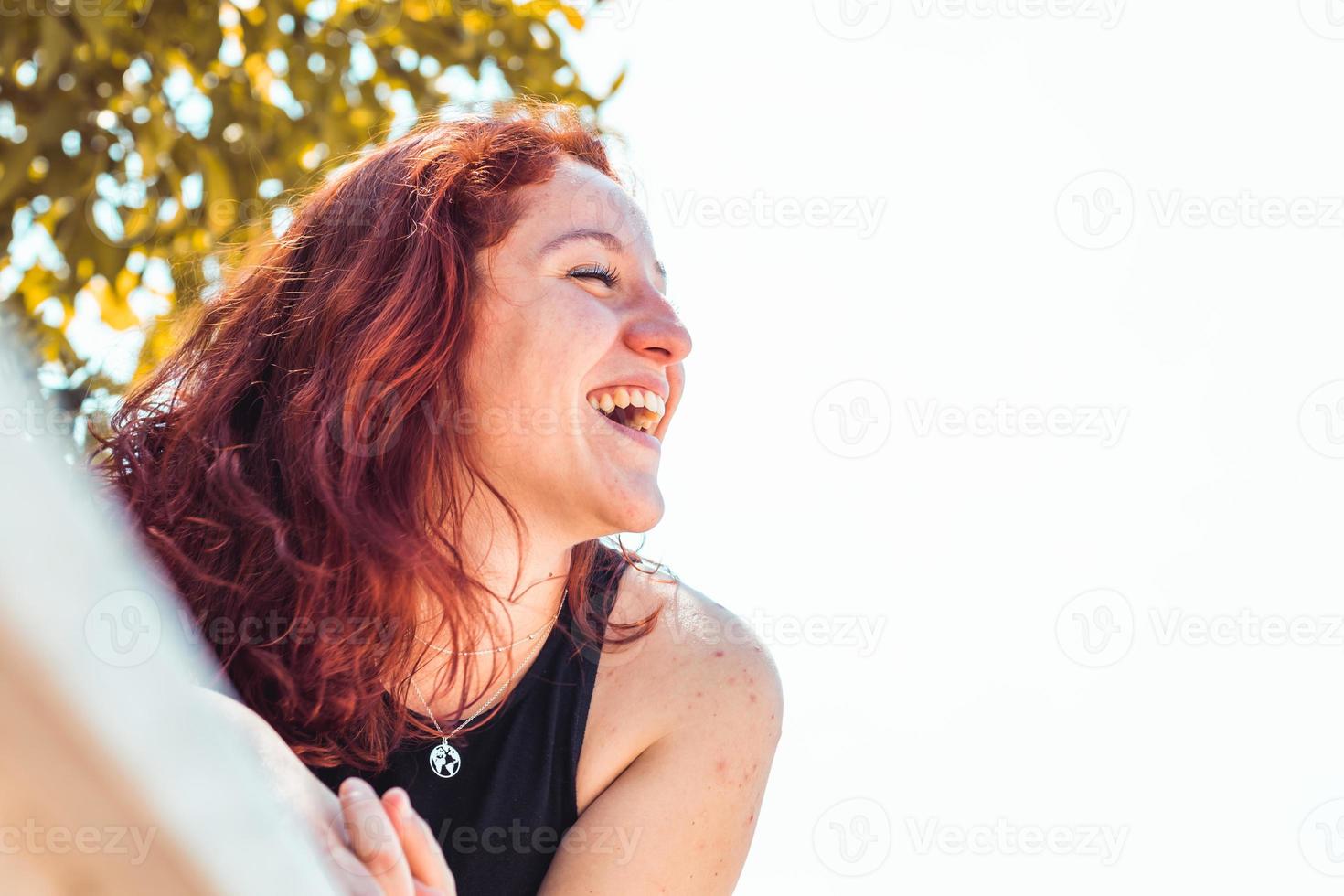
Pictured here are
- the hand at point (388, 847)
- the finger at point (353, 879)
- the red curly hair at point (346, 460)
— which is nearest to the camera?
the finger at point (353, 879)

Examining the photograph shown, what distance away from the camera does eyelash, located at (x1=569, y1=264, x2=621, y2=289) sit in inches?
74.1

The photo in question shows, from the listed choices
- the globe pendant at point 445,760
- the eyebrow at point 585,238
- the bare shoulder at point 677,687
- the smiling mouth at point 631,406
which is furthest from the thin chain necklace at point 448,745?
the eyebrow at point 585,238

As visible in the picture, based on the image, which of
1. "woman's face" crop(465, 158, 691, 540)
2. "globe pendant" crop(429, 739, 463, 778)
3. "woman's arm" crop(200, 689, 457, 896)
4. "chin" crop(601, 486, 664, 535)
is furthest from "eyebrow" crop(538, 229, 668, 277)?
"woman's arm" crop(200, 689, 457, 896)

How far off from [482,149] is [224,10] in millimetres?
833

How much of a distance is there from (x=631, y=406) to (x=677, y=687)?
43 cm

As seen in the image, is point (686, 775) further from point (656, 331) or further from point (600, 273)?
point (600, 273)

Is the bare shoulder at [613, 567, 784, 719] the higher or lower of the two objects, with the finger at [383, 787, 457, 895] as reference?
higher

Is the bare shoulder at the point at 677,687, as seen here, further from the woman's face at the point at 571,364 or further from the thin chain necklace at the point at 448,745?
the woman's face at the point at 571,364

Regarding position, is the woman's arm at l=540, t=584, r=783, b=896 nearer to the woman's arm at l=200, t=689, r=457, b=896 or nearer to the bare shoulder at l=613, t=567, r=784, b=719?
the bare shoulder at l=613, t=567, r=784, b=719

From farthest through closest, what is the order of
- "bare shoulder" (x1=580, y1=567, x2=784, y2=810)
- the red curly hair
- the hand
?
"bare shoulder" (x1=580, y1=567, x2=784, y2=810) < the red curly hair < the hand

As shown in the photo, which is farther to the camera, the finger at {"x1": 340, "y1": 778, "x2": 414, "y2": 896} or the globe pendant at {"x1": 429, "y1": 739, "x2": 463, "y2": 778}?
the globe pendant at {"x1": 429, "y1": 739, "x2": 463, "y2": 778}

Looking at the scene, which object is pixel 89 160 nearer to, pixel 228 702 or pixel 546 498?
pixel 546 498

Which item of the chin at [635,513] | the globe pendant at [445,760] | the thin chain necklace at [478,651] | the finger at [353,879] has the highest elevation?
the chin at [635,513]

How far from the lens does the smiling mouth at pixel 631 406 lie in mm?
1862
